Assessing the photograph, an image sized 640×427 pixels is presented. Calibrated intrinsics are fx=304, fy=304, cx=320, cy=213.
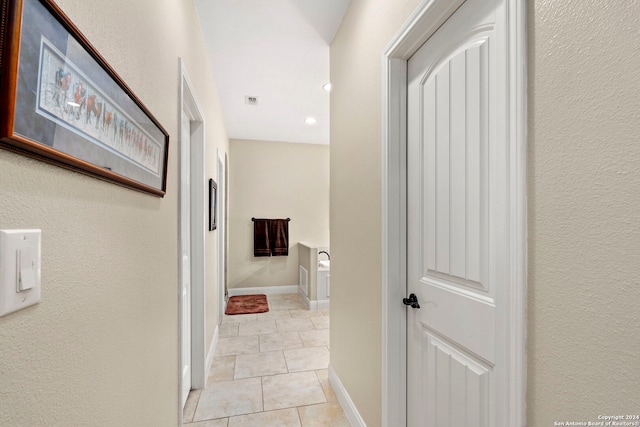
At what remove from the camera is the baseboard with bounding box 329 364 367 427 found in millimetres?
1775

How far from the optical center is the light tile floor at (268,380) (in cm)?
194

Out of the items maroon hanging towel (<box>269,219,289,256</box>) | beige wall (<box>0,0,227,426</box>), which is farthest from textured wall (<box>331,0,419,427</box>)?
maroon hanging towel (<box>269,219,289,256</box>)

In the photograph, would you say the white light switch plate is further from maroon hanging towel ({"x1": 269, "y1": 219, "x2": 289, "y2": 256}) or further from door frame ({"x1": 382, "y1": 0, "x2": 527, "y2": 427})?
maroon hanging towel ({"x1": 269, "y1": 219, "x2": 289, "y2": 256})

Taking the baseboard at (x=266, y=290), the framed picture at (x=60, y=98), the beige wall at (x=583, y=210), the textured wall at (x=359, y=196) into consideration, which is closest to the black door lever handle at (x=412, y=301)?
the textured wall at (x=359, y=196)

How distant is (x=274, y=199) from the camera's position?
5.17 metres

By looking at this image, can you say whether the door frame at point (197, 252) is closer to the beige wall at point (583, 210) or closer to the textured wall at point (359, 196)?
the textured wall at point (359, 196)

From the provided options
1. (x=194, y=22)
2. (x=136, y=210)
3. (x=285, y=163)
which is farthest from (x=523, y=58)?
(x=285, y=163)

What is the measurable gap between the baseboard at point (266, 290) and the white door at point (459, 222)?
151 inches

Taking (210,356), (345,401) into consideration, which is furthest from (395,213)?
(210,356)

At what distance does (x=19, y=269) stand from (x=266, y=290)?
4699 millimetres

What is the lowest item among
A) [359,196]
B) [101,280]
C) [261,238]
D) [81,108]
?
[261,238]

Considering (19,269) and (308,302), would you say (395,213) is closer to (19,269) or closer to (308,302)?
(19,269)

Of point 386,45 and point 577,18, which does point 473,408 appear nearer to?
point 577,18

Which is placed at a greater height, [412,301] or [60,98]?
[60,98]
